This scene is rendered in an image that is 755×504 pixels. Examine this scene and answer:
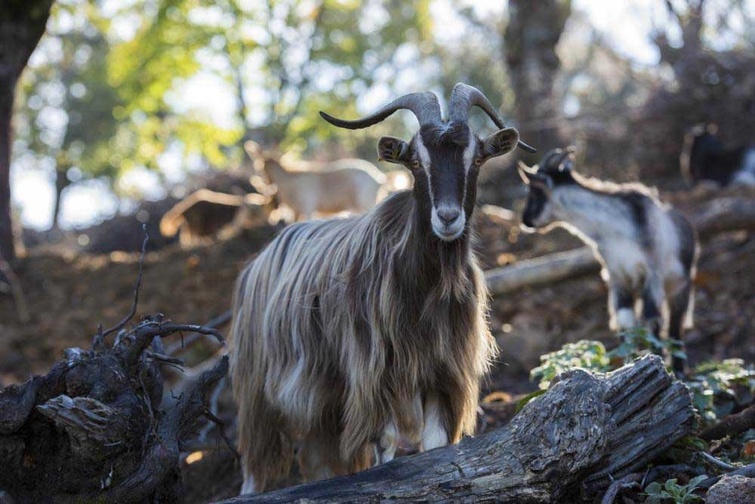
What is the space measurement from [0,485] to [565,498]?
2558 millimetres

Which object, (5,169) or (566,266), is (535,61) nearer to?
(566,266)

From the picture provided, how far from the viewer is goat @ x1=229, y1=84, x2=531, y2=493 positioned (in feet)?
16.5

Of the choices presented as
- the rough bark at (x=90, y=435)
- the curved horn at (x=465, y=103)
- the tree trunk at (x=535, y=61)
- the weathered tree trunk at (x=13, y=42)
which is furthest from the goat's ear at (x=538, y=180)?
the tree trunk at (x=535, y=61)

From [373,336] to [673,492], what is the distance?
5.67ft

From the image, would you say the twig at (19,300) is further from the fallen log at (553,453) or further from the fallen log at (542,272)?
the fallen log at (553,453)

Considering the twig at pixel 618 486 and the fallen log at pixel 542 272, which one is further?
the fallen log at pixel 542 272

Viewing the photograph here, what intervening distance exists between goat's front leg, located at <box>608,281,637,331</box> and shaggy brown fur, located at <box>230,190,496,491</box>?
2.40 meters

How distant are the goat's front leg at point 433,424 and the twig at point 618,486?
1.09 meters

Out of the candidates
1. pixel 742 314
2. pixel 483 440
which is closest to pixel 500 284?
pixel 742 314

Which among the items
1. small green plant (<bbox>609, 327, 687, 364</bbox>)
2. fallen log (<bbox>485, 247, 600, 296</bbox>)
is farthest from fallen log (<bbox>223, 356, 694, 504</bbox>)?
fallen log (<bbox>485, 247, 600, 296</bbox>)

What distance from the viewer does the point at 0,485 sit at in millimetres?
4316

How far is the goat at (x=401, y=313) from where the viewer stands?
5.04m

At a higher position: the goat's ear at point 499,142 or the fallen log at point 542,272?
the goat's ear at point 499,142

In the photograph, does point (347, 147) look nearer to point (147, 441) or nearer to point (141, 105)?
point (141, 105)
